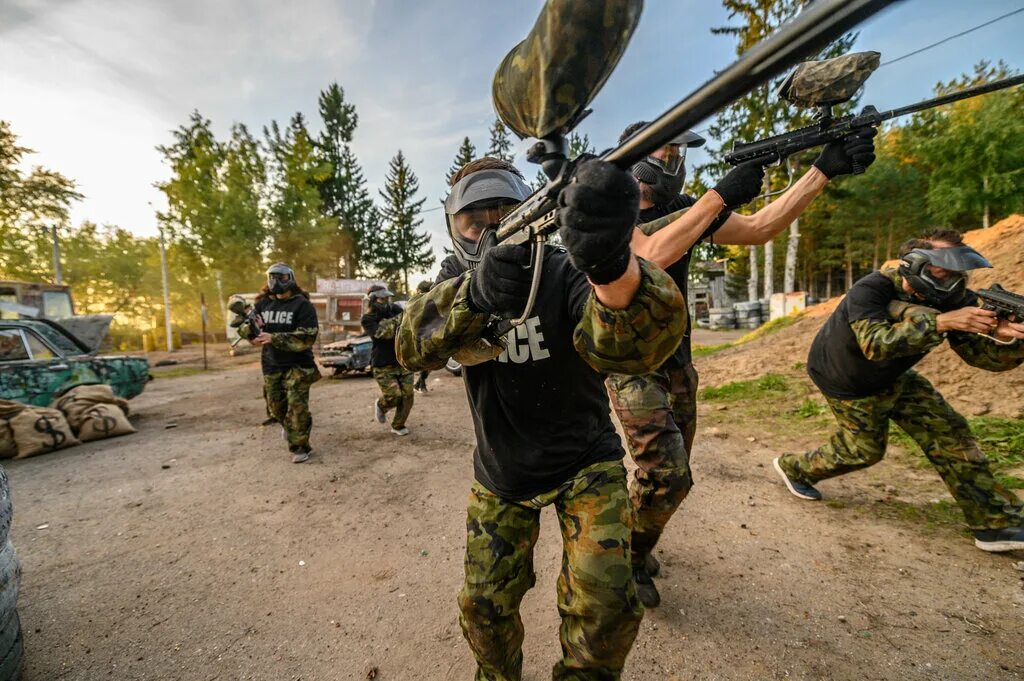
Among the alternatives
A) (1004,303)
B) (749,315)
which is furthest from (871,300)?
→ (749,315)

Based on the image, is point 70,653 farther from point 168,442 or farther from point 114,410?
point 114,410

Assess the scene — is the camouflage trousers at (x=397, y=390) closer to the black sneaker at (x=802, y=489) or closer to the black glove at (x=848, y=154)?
the black sneaker at (x=802, y=489)

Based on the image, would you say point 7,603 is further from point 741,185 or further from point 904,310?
point 904,310

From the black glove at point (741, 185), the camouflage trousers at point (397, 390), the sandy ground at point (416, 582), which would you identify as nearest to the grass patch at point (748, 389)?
the sandy ground at point (416, 582)

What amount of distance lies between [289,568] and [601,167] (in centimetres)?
344

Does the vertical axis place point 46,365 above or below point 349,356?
above

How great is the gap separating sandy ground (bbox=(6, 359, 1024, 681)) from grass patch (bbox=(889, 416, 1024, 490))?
1.64ft

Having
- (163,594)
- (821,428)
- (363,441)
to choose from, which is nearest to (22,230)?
(363,441)

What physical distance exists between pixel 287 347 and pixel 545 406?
472cm

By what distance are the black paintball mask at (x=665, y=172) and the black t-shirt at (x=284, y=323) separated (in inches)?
181

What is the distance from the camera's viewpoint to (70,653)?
2338 mm

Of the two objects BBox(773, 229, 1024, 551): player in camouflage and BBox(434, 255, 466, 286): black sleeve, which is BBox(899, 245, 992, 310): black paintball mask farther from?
BBox(434, 255, 466, 286): black sleeve

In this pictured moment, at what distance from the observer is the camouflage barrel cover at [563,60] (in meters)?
1.06

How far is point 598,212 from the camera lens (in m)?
1.06
